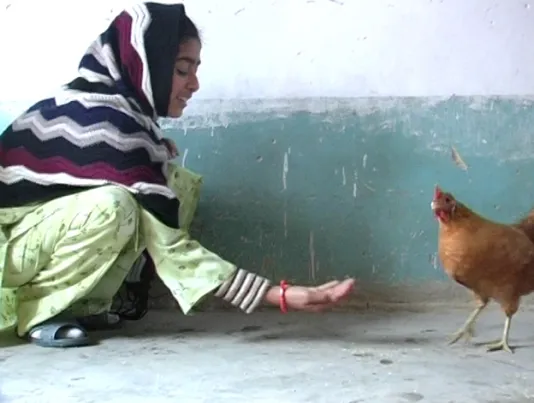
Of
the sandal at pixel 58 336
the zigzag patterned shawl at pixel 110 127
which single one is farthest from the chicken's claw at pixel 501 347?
the sandal at pixel 58 336

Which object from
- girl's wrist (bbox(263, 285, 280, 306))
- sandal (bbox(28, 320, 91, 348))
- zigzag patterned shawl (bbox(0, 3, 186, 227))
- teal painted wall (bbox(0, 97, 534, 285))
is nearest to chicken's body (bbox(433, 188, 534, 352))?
girl's wrist (bbox(263, 285, 280, 306))

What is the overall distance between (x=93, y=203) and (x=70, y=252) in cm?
12

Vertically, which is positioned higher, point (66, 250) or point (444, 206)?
point (444, 206)

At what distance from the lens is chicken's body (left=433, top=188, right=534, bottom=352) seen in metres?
1.73

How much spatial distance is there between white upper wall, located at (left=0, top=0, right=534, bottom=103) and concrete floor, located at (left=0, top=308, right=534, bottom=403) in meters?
0.59

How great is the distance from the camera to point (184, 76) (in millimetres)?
1979

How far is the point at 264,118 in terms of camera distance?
225 cm

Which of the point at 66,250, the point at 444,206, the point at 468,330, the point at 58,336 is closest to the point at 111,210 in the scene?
the point at 66,250

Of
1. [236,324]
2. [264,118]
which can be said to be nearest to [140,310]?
[236,324]

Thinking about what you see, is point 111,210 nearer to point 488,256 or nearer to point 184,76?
point 184,76

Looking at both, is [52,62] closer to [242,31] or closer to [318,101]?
[242,31]

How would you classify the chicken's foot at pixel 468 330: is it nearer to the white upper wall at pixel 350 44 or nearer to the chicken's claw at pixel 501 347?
the chicken's claw at pixel 501 347

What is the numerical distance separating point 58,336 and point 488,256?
886 millimetres

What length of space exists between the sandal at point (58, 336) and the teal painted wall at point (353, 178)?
516 mm
